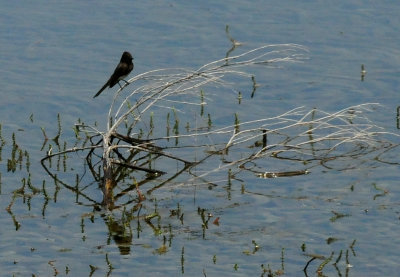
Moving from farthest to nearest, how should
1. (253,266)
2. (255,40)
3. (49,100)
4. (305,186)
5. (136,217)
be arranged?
(255,40)
(49,100)
(305,186)
(136,217)
(253,266)

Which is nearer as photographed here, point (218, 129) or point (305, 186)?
point (305, 186)

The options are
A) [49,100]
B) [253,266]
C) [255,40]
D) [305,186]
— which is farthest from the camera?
[255,40]

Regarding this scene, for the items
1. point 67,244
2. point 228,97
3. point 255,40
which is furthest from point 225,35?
point 67,244

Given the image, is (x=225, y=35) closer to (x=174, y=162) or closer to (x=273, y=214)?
(x=174, y=162)

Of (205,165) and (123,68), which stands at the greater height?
(123,68)

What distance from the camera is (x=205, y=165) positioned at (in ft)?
50.4

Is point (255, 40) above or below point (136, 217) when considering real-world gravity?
above

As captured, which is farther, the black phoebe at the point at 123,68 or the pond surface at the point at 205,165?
the black phoebe at the point at 123,68

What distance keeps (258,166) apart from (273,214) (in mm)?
1903

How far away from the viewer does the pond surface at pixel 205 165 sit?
12.2m

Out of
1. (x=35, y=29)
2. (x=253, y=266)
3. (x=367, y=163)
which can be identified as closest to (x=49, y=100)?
(x=35, y=29)

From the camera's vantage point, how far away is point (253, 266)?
466 inches

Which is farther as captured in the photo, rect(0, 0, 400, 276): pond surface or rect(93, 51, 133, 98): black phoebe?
rect(93, 51, 133, 98): black phoebe

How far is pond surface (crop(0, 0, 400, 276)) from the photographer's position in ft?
39.9
